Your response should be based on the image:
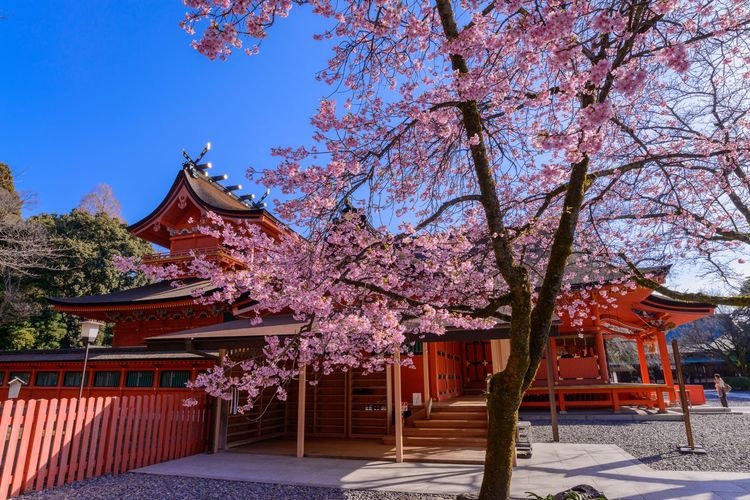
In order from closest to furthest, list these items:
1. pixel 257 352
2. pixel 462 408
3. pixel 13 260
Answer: pixel 462 408 < pixel 257 352 < pixel 13 260

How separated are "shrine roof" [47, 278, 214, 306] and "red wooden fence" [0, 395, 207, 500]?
202 inches

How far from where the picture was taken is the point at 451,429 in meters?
9.19

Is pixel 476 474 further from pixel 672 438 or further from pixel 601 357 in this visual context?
pixel 601 357

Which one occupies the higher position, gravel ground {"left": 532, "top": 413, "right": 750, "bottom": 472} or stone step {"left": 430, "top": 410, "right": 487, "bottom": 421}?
stone step {"left": 430, "top": 410, "right": 487, "bottom": 421}

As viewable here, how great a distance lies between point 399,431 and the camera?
7.77 meters

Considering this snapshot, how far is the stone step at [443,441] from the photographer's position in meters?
8.62

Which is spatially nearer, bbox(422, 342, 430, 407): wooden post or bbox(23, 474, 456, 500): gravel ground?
bbox(23, 474, 456, 500): gravel ground

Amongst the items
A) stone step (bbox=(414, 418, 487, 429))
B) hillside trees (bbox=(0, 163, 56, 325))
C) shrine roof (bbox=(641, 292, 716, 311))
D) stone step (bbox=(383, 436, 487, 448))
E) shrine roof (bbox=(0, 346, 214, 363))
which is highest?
hillside trees (bbox=(0, 163, 56, 325))

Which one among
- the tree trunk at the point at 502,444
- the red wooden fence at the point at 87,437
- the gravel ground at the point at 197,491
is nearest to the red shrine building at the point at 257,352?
the red wooden fence at the point at 87,437

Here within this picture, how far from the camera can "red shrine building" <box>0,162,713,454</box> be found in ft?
30.1

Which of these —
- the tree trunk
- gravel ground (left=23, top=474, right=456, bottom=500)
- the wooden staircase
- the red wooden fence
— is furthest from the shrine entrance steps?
the tree trunk

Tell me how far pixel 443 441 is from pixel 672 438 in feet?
17.9

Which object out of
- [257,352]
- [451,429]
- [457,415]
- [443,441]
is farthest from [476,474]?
[257,352]

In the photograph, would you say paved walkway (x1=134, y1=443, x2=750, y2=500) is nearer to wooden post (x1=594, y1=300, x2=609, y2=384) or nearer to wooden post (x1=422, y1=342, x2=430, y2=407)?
wooden post (x1=422, y1=342, x2=430, y2=407)
